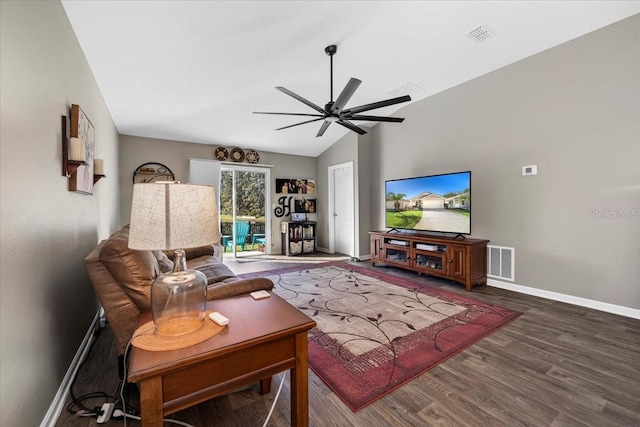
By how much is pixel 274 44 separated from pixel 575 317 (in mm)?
4234

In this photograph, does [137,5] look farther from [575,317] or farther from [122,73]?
[575,317]

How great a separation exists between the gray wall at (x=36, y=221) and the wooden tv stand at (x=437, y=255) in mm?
4017

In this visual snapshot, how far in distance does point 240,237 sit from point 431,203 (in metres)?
4.06

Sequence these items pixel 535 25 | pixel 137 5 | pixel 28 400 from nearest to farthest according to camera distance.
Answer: pixel 28 400
pixel 137 5
pixel 535 25

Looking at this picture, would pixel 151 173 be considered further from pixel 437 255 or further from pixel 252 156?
pixel 437 255

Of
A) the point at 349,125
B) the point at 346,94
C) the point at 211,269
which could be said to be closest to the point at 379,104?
the point at 346,94

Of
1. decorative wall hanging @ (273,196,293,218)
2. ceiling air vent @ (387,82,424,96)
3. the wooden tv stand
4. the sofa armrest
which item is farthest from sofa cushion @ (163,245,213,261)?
ceiling air vent @ (387,82,424,96)

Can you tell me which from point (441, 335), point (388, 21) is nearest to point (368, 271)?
point (441, 335)

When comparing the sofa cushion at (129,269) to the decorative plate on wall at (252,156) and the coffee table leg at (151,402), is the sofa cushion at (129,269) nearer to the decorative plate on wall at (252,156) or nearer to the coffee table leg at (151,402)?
the coffee table leg at (151,402)

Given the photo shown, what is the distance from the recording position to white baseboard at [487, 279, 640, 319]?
2.80 meters

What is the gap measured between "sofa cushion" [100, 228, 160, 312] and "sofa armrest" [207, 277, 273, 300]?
0.32m

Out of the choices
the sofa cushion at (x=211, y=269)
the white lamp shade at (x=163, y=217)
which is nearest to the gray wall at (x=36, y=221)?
the white lamp shade at (x=163, y=217)

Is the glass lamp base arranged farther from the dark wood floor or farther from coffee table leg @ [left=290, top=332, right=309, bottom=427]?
the dark wood floor

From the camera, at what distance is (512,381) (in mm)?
1797
